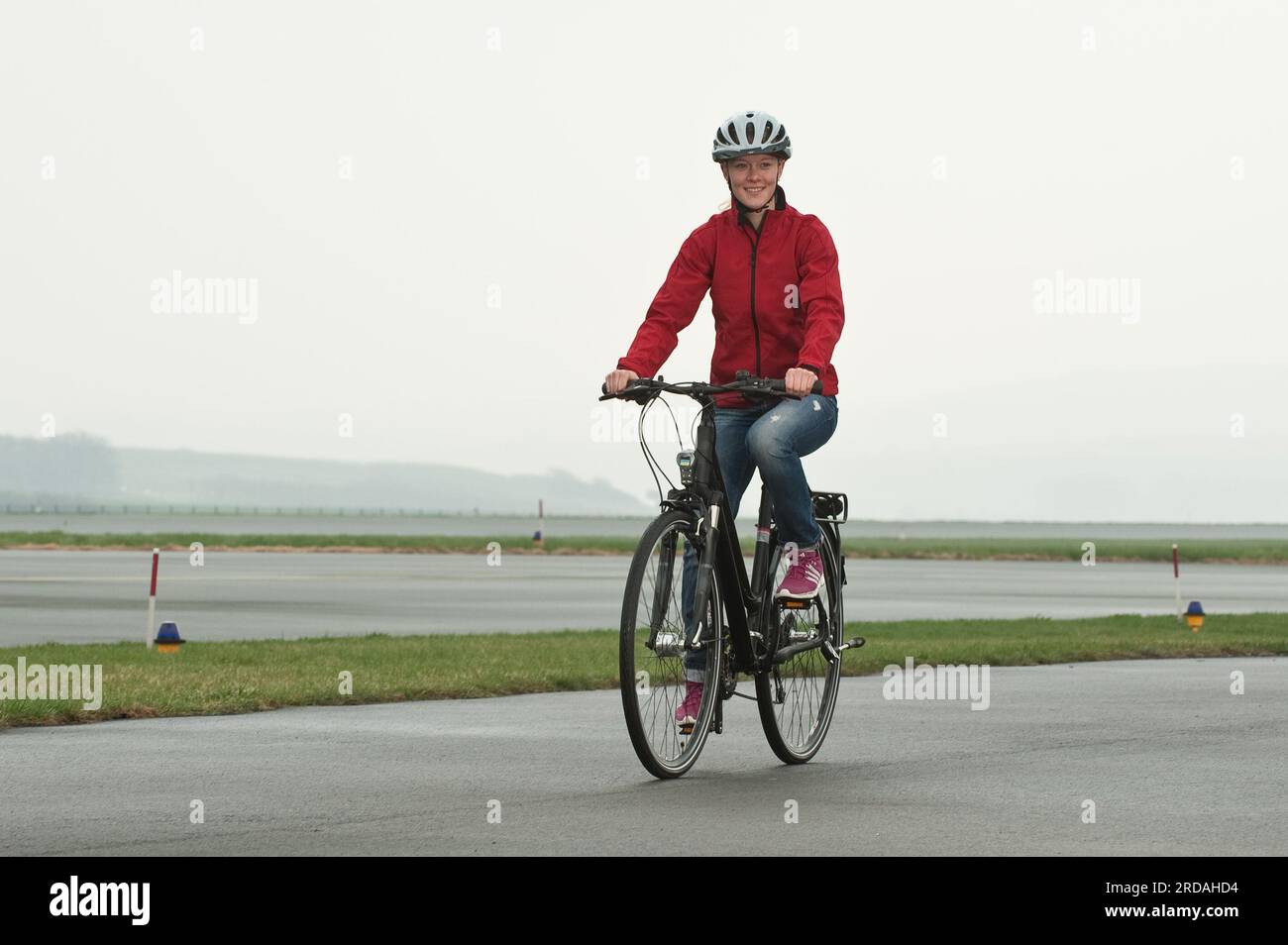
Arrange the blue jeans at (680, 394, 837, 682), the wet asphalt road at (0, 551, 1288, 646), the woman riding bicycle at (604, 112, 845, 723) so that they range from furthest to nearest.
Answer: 1. the wet asphalt road at (0, 551, 1288, 646)
2. the woman riding bicycle at (604, 112, 845, 723)
3. the blue jeans at (680, 394, 837, 682)

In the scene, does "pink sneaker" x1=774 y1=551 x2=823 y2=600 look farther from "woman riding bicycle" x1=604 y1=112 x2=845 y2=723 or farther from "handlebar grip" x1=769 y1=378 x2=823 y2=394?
"handlebar grip" x1=769 y1=378 x2=823 y2=394

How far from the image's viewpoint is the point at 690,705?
26.8ft

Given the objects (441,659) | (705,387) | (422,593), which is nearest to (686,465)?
(705,387)

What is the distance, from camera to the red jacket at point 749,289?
8.31 m

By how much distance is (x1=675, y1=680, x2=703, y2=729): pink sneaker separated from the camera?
26.8 ft

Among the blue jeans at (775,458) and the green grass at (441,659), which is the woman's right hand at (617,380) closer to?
the blue jeans at (775,458)

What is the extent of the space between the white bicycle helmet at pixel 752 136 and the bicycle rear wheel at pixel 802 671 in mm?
1905

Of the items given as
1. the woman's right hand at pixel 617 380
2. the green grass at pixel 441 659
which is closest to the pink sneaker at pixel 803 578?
the woman's right hand at pixel 617 380

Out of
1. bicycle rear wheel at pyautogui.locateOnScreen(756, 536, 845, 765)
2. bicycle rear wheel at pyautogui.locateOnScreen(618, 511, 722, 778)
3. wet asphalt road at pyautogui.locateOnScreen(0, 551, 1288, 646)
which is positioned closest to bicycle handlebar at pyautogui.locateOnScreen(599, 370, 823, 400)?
bicycle rear wheel at pyautogui.locateOnScreen(618, 511, 722, 778)

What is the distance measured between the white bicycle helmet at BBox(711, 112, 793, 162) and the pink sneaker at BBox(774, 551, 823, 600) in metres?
1.91

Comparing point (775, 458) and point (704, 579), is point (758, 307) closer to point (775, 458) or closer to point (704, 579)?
point (775, 458)
